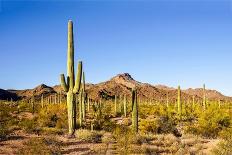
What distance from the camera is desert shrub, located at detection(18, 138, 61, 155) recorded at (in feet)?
44.5

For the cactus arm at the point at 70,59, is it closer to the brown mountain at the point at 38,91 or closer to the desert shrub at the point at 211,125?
the desert shrub at the point at 211,125

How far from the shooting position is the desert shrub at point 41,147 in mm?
13578

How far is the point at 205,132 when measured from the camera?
25.9 meters

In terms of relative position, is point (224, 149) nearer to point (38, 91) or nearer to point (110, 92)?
point (110, 92)

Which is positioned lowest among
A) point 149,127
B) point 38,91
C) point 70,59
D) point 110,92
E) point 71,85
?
point 149,127

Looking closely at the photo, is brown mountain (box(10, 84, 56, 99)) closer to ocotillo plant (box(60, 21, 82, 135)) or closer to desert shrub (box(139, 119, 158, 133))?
desert shrub (box(139, 119, 158, 133))

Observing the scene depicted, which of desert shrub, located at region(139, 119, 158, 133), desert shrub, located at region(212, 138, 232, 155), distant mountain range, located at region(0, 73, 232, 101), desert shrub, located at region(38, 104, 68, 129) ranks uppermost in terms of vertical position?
distant mountain range, located at region(0, 73, 232, 101)

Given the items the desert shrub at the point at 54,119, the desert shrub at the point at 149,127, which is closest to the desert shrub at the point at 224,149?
the desert shrub at the point at 149,127

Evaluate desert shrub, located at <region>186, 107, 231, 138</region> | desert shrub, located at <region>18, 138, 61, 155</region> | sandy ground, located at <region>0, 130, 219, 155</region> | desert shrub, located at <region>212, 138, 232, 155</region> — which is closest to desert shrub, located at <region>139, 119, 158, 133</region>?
desert shrub, located at <region>186, 107, 231, 138</region>

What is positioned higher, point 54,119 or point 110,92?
point 110,92

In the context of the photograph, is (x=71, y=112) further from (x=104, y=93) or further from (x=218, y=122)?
(x=104, y=93)

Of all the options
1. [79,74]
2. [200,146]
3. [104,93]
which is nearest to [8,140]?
[79,74]

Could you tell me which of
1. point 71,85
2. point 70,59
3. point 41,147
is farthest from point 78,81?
point 41,147

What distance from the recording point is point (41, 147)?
1388 centimetres
